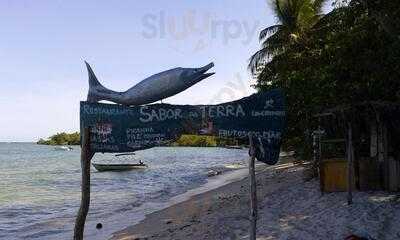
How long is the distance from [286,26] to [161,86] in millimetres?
20363

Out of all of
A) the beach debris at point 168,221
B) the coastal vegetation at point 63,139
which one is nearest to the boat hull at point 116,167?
the beach debris at point 168,221

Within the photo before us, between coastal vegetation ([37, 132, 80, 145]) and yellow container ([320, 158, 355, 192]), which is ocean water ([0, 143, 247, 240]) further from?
coastal vegetation ([37, 132, 80, 145])

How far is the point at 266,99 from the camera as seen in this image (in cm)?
682

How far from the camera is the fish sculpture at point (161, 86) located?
6602 mm

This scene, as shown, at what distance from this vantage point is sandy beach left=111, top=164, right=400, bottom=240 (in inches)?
391

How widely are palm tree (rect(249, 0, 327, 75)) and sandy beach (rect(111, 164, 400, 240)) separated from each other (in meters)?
10.8

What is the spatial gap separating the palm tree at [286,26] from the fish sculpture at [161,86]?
18974 millimetres

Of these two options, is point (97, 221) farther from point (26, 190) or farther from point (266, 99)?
point (26, 190)

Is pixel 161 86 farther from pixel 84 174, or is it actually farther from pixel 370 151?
pixel 370 151

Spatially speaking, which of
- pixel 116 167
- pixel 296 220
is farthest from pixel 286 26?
pixel 116 167

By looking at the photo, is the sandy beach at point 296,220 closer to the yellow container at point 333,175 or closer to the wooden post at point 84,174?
the yellow container at point 333,175

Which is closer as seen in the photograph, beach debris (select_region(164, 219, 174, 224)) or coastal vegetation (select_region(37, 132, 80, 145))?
beach debris (select_region(164, 219, 174, 224))

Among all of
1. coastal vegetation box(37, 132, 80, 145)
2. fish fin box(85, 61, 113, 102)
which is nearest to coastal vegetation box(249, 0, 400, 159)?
fish fin box(85, 61, 113, 102)

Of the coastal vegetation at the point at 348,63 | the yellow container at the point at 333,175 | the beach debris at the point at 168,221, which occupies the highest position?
the coastal vegetation at the point at 348,63
